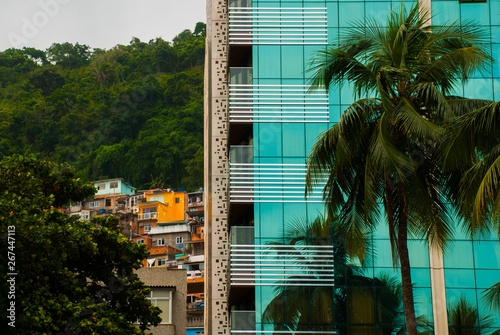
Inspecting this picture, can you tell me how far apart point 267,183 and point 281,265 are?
10.7ft

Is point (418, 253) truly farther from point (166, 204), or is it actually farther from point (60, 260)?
point (166, 204)

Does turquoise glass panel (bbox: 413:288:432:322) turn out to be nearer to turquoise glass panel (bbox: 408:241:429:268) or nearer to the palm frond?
turquoise glass panel (bbox: 408:241:429:268)

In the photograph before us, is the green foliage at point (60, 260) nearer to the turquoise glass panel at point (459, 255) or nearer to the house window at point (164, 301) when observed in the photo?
the turquoise glass panel at point (459, 255)

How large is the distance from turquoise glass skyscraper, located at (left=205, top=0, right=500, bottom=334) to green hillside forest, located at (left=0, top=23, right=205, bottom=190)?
2328 inches

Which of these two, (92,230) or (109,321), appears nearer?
(109,321)

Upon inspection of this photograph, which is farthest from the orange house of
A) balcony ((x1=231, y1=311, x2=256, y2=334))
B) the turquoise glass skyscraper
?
balcony ((x1=231, y1=311, x2=256, y2=334))

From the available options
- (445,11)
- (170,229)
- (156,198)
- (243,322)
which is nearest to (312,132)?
(445,11)

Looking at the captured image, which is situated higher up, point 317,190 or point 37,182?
point 317,190

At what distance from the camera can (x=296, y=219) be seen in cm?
2847

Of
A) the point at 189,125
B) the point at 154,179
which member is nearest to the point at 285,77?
the point at 189,125

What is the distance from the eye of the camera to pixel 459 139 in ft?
51.2

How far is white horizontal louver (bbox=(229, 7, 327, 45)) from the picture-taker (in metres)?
30.6

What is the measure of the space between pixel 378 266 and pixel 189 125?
74.9 meters

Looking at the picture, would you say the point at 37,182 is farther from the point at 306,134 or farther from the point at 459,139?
the point at 306,134
